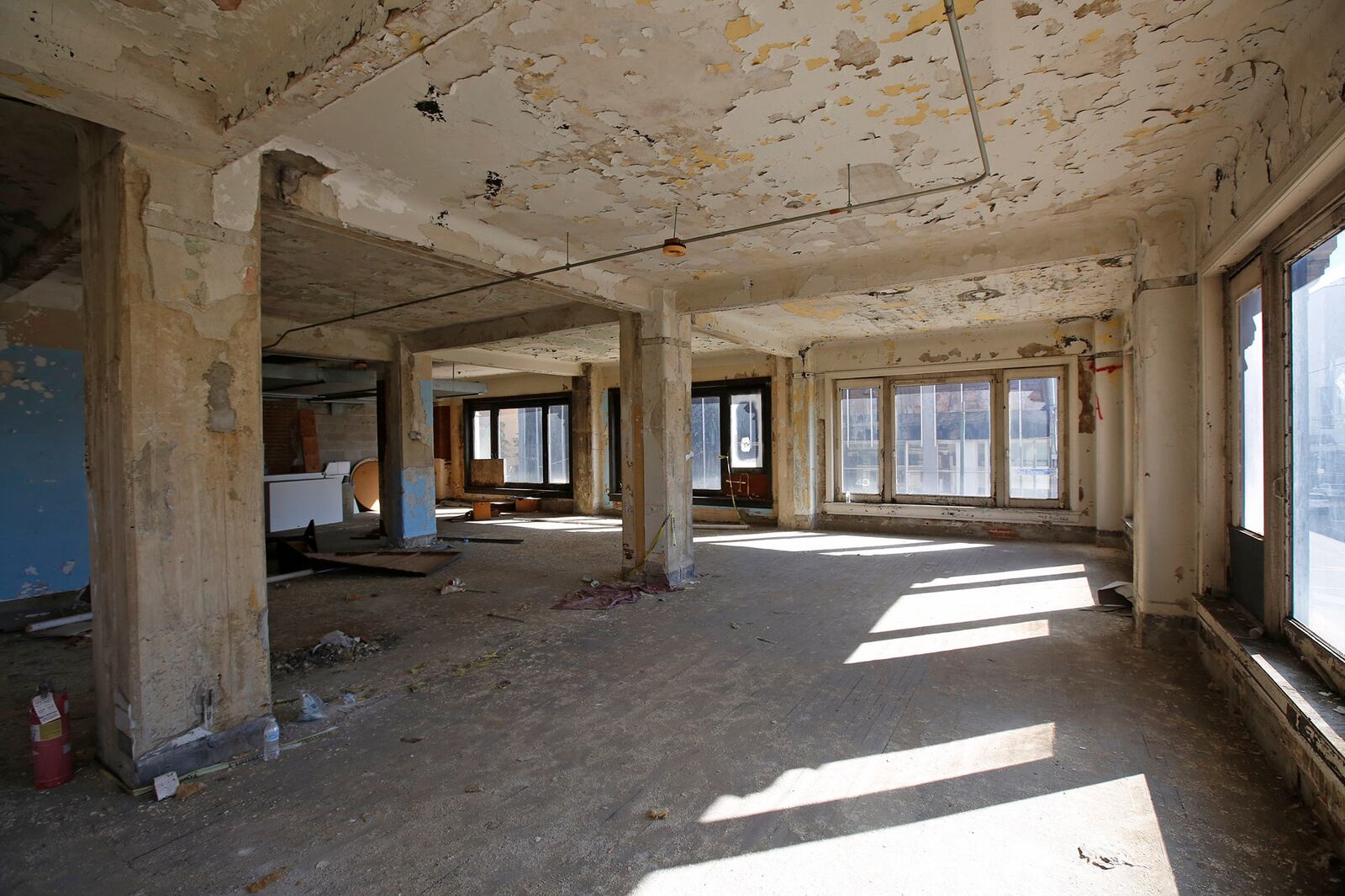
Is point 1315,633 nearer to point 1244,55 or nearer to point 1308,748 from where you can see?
point 1308,748

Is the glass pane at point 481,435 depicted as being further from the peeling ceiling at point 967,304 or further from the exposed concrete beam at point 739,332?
the peeling ceiling at point 967,304

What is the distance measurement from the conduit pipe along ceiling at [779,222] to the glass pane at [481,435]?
21.2 feet

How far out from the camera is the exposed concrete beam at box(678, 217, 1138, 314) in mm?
4219

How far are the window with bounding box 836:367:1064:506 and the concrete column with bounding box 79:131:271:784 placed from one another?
27.2 ft

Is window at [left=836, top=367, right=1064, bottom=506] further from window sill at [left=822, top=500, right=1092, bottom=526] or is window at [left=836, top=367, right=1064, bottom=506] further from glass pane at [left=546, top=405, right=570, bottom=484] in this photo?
glass pane at [left=546, top=405, right=570, bottom=484]

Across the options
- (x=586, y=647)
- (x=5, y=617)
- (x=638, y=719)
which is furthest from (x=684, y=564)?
(x=5, y=617)

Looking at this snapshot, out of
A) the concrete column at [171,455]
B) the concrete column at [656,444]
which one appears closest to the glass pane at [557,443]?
the concrete column at [656,444]

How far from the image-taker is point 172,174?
8.20ft

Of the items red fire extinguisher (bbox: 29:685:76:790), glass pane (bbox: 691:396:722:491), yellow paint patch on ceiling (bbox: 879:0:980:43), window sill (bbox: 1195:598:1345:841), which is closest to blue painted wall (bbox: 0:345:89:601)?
red fire extinguisher (bbox: 29:685:76:790)

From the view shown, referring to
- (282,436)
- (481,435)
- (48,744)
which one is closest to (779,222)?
(48,744)

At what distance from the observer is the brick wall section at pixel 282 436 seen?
474 inches

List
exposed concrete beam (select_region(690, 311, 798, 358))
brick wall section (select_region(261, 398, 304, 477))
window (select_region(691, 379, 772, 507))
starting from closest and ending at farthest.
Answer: exposed concrete beam (select_region(690, 311, 798, 358))
window (select_region(691, 379, 772, 507))
brick wall section (select_region(261, 398, 304, 477))

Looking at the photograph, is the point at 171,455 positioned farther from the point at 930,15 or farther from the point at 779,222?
the point at 930,15

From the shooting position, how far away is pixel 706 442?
1097 cm
